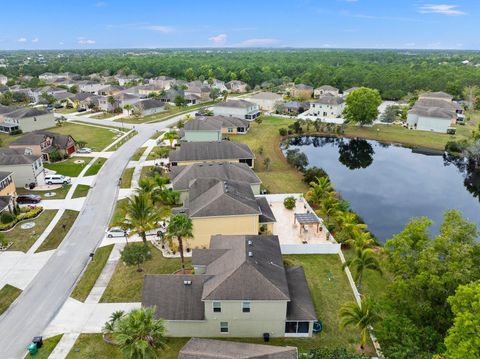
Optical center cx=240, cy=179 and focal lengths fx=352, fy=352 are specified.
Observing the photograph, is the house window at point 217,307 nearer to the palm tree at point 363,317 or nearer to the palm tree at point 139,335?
the palm tree at point 139,335

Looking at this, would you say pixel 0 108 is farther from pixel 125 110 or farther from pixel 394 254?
pixel 394 254

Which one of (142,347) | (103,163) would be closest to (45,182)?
(103,163)

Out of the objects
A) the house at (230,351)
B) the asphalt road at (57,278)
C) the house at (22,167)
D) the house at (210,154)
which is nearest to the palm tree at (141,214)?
the asphalt road at (57,278)

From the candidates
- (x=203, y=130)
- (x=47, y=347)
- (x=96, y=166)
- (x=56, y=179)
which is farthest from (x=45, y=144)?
(x=47, y=347)

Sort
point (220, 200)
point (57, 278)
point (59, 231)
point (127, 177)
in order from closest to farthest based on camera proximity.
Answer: point (57, 278), point (220, 200), point (59, 231), point (127, 177)

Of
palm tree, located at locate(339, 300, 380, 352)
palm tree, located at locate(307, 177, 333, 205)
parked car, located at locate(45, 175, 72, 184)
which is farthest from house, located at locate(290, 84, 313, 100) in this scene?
palm tree, located at locate(339, 300, 380, 352)

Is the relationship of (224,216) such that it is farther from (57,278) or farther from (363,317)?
(363,317)
